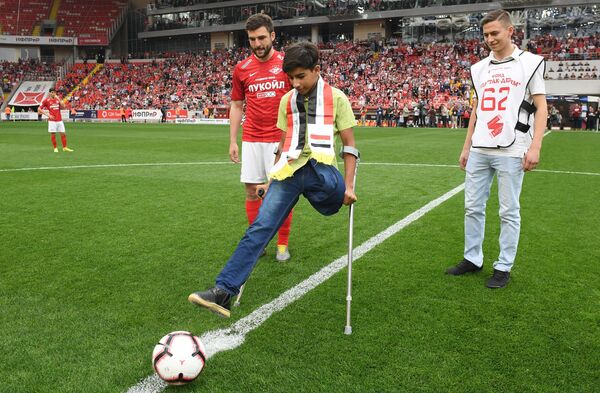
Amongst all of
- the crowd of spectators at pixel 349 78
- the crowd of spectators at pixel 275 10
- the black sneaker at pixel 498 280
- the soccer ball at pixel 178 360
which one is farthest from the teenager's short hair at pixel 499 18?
the crowd of spectators at pixel 275 10

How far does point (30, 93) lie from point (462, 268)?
2548 inches

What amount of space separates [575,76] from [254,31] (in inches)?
1667

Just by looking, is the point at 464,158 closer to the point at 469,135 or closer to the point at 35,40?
the point at 469,135

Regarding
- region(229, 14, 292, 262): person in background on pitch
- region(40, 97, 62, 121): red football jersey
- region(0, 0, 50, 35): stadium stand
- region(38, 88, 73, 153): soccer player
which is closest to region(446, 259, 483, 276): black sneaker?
region(229, 14, 292, 262): person in background on pitch

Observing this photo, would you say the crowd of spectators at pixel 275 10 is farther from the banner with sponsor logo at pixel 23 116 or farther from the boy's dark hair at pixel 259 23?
the boy's dark hair at pixel 259 23

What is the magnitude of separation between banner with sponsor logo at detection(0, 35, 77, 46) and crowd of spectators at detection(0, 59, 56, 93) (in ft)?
7.88

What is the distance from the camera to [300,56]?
3.42 m

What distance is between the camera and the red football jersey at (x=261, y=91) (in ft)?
16.4

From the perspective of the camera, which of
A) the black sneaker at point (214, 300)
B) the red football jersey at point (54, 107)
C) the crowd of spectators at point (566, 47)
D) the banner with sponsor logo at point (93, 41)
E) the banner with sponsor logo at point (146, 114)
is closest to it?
the black sneaker at point (214, 300)

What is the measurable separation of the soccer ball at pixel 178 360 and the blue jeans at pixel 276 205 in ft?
1.79

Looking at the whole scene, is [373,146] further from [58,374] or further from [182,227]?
[58,374]

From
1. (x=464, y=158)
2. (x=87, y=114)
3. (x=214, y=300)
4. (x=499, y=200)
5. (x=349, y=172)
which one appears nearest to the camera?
(x=214, y=300)

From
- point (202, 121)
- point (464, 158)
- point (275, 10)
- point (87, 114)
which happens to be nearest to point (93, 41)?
point (275, 10)

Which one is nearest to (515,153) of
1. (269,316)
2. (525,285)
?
(525,285)
